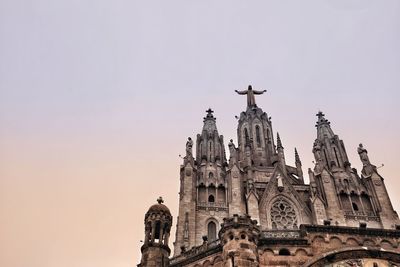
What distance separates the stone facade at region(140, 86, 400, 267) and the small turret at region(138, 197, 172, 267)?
6cm

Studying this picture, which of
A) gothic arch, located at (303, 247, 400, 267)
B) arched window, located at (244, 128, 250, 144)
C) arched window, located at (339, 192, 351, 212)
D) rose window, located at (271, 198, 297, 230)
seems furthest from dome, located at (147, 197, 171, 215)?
arched window, located at (244, 128, 250, 144)

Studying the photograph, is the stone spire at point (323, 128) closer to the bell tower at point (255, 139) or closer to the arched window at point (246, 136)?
the bell tower at point (255, 139)

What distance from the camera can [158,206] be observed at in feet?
75.8

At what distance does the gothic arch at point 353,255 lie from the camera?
18.1 m

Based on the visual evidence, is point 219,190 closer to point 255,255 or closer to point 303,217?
point 303,217

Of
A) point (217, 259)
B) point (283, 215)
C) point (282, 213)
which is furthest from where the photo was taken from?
point (282, 213)

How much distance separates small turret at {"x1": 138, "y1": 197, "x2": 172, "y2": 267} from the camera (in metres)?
20.6

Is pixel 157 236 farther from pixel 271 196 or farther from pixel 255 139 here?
pixel 255 139

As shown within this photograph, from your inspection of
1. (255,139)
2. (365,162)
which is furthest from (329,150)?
(255,139)

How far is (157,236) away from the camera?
864 inches

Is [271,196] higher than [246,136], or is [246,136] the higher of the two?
[246,136]

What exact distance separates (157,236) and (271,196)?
28.3 meters

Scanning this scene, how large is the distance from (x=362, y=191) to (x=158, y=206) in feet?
108

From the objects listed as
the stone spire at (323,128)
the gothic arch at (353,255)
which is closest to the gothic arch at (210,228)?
the stone spire at (323,128)
